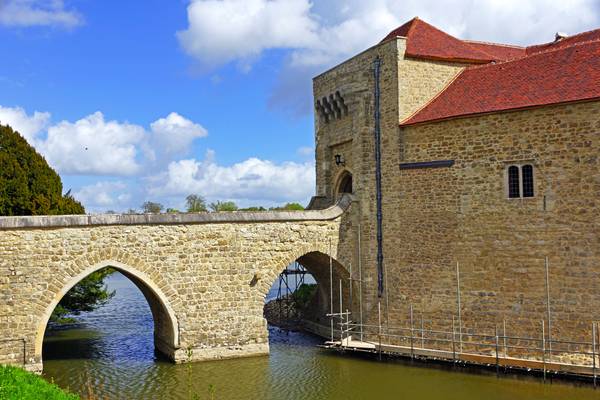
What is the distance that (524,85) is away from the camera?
53.5 feet

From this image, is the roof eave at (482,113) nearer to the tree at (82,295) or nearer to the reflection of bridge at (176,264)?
the reflection of bridge at (176,264)

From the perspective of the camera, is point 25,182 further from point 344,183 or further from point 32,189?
point 344,183

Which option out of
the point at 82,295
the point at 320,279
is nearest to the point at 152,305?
the point at 82,295

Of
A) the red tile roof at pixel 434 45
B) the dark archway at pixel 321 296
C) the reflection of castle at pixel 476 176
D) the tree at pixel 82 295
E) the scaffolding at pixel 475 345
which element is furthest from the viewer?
the tree at pixel 82 295

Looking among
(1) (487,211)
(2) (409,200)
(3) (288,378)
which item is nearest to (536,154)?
(1) (487,211)

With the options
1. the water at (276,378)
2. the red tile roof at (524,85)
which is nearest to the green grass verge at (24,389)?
the water at (276,378)

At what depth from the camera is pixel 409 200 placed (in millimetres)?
17828

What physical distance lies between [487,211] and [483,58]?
244 inches

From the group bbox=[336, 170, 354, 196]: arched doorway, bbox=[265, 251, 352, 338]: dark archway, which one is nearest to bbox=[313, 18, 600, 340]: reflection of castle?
bbox=[265, 251, 352, 338]: dark archway

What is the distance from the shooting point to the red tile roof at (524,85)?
15180 mm

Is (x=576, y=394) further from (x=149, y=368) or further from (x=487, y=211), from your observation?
(x=149, y=368)

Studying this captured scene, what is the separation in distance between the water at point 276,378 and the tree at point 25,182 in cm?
477

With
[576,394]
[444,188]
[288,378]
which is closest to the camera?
[576,394]

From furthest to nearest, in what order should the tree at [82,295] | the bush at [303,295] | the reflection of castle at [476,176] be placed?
the bush at [303,295]
the tree at [82,295]
the reflection of castle at [476,176]
